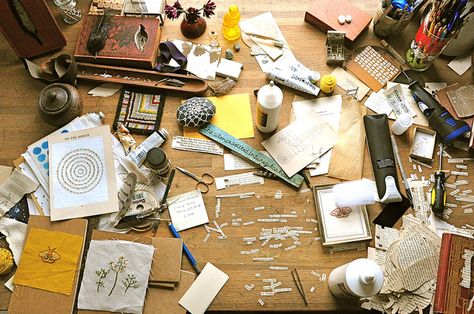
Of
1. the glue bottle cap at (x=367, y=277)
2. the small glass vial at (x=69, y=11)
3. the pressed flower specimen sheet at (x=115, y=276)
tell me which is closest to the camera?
the glue bottle cap at (x=367, y=277)

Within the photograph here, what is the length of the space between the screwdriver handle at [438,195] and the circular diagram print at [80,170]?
90 centimetres

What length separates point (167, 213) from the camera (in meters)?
1.18

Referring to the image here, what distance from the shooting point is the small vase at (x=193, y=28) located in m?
1.35

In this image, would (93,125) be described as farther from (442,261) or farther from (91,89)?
(442,261)

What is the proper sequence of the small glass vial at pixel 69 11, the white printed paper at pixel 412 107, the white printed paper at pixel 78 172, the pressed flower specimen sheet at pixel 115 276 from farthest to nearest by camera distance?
the small glass vial at pixel 69 11, the white printed paper at pixel 412 107, the white printed paper at pixel 78 172, the pressed flower specimen sheet at pixel 115 276

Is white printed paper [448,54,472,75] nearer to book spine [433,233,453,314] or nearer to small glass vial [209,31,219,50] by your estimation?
book spine [433,233,453,314]

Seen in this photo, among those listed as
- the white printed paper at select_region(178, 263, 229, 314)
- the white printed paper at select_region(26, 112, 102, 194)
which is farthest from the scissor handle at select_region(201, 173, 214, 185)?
the white printed paper at select_region(26, 112, 102, 194)

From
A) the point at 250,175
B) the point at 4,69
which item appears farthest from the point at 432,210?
the point at 4,69

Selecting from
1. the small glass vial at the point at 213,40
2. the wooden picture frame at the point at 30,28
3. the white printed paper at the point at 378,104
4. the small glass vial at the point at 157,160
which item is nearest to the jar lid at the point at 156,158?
the small glass vial at the point at 157,160

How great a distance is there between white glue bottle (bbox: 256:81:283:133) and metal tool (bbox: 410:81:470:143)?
43 centimetres

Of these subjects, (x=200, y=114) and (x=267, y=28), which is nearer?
(x=200, y=114)

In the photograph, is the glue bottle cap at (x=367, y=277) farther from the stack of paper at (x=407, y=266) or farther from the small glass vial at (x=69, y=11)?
the small glass vial at (x=69, y=11)

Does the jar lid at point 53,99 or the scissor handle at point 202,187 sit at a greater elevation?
the jar lid at point 53,99

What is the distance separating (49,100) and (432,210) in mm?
1079
